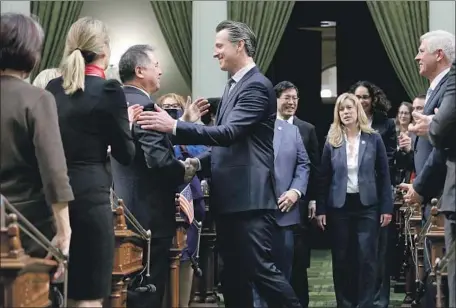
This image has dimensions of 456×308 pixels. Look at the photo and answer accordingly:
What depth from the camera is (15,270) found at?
117 inches

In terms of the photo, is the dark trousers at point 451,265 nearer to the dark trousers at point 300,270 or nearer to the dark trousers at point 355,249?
the dark trousers at point 355,249

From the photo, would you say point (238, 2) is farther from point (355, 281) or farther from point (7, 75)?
point (7, 75)

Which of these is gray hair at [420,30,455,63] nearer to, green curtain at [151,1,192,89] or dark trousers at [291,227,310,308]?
dark trousers at [291,227,310,308]

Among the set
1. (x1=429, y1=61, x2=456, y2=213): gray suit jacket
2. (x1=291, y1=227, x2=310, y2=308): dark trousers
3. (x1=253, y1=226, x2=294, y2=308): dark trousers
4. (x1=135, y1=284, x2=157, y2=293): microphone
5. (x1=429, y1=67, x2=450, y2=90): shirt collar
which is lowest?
(x1=291, y1=227, x2=310, y2=308): dark trousers

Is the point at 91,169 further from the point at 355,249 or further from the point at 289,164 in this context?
the point at 355,249

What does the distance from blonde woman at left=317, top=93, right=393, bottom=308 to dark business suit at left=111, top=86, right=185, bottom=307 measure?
2.07 metres

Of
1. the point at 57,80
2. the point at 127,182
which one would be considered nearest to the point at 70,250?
the point at 57,80

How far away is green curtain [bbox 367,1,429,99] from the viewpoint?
34.5ft

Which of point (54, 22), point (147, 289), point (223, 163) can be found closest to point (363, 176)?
point (223, 163)

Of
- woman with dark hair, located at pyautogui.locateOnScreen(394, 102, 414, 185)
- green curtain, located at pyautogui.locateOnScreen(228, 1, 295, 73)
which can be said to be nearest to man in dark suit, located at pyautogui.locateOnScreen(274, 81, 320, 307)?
woman with dark hair, located at pyautogui.locateOnScreen(394, 102, 414, 185)

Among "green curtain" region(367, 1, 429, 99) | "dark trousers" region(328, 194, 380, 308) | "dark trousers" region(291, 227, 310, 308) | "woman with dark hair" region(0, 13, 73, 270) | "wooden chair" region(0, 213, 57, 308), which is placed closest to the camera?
"wooden chair" region(0, 213, 57, 308)

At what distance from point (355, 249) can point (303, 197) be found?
558mm

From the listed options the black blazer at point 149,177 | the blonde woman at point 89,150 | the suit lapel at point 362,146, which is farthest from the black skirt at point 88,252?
the suit lapel at point 362,146

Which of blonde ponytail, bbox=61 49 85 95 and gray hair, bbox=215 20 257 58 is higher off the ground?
gray hair, bbox=215 20 257 58
